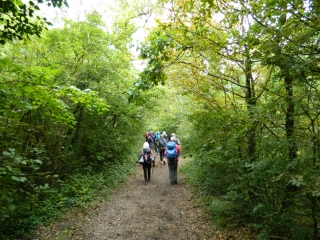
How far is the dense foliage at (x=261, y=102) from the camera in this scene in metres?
2.88

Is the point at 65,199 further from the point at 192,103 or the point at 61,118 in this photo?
the point at 192,103

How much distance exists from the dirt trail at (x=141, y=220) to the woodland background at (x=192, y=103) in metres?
0.54

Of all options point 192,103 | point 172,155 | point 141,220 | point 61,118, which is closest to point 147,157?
point 172,155

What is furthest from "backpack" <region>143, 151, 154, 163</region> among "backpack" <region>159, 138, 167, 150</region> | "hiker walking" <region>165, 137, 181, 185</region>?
"backpack" <region>159, 138, 167, 150</region>

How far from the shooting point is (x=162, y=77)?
488 centimetres

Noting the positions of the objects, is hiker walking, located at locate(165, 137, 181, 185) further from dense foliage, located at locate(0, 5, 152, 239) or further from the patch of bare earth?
dense foliage, located at locate(0, 5, 152, 239)

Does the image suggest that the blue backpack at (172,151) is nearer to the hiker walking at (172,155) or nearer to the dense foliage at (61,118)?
the hiker walking at (172,155)

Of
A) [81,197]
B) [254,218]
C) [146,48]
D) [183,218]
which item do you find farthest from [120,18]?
[254,218]

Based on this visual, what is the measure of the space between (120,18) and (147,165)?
6.94m

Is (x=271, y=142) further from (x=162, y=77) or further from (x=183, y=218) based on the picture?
(x=183, y=218)

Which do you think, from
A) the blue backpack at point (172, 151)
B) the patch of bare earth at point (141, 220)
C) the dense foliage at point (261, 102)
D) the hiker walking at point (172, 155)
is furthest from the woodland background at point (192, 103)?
the blue backpack at point (172, 151)

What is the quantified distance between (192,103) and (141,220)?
5.72m

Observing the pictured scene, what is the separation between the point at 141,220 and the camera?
234 inches

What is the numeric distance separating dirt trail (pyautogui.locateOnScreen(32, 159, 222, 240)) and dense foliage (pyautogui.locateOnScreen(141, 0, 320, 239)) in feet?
2.57
